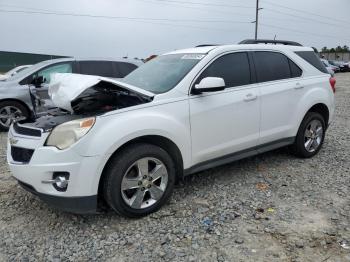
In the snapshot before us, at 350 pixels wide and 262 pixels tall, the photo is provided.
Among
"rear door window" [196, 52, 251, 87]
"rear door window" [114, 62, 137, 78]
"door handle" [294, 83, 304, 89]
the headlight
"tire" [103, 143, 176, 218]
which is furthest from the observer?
"rear door window" [114, 62, 137, 78]

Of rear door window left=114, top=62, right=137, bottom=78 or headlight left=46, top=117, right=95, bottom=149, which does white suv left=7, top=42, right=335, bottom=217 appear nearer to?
headlight left=46, top=117, right=95, bottom=149

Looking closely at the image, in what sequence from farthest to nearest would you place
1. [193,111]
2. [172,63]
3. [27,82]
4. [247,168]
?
[27,82], [247,168], [172,63], [193,111]

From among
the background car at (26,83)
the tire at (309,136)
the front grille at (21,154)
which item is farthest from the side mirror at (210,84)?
the background car at (26,83)

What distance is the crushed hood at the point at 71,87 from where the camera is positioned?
3.24 meters

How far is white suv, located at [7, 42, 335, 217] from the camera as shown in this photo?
308 cm

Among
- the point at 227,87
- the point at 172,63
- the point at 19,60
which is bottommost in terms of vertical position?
the point at 19,60

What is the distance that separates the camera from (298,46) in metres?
5.27

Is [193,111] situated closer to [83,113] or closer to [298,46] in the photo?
[83,113]

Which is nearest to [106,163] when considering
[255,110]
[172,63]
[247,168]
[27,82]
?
[172,63]

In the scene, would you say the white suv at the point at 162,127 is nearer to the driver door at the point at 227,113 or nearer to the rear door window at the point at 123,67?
the driver door at the point at 227,113

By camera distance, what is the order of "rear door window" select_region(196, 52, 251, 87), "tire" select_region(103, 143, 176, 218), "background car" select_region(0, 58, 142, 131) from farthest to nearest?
"background car" select_region(0, 58, 142, 131)
"rear door window" select_region(196, 52, 251, 87)
"tire" select_region(103, 143, 176, 218)

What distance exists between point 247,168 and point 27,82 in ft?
17.5

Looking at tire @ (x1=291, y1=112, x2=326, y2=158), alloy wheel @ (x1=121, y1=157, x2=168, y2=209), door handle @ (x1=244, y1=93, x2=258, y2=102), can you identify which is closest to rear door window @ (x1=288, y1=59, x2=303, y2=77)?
tire @ (x1=291, y1=112, x2=326, y2=158)

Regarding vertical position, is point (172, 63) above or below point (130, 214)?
above
